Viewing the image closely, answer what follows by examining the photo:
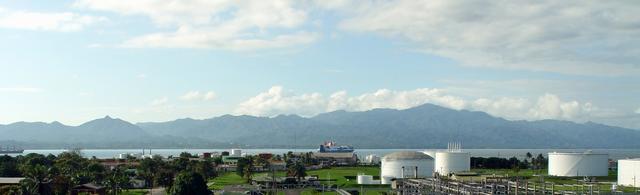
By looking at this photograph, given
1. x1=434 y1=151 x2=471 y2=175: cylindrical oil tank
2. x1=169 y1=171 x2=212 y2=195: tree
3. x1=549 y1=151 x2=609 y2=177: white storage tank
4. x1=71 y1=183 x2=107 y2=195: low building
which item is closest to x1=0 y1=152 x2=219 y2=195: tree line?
x1=169 y1=171 x2=212 y2=195: tree

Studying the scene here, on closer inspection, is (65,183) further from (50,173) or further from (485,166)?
(485,166)

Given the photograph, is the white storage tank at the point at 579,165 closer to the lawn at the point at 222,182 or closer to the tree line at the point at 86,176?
the lawn at the point at 222,182

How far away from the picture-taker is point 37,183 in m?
54.5

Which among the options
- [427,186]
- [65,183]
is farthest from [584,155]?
[65,183]

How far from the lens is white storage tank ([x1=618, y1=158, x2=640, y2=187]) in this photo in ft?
262

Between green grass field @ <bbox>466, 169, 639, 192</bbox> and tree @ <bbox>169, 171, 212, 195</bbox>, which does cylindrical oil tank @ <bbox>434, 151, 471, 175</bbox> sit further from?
tree @ <bbox>169, 171, 212, 195</bbox>

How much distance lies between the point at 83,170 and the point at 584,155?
67348mm

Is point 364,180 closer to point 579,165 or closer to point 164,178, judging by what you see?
point 164,178

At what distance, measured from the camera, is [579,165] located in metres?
99.7

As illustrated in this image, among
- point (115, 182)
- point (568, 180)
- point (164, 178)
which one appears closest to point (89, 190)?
point (115, 182)

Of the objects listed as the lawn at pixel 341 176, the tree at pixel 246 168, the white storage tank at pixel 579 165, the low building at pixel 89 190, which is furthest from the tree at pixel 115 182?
the white storage tank at pixel 579 165

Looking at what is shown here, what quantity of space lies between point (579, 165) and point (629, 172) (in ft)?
58.4

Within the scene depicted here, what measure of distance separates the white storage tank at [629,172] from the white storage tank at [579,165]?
46.7ft

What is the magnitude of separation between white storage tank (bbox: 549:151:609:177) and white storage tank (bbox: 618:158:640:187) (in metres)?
14.2
